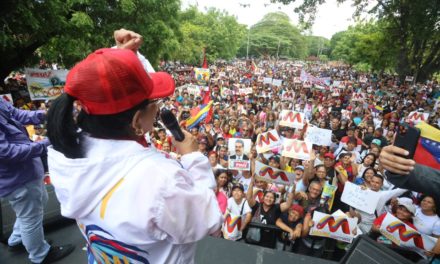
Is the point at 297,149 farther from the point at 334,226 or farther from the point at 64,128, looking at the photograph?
the point at 64,128

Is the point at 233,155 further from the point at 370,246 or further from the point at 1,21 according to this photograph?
the point at 1,21

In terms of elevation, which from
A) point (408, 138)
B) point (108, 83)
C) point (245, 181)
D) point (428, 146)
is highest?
point (108, 83)

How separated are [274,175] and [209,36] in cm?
3434

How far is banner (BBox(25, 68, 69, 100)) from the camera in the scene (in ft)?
26.0

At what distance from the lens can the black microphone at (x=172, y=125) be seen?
1362 mm

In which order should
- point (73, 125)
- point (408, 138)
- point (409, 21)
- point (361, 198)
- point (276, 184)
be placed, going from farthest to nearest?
1. point (409, 21)
2. point (276, 184)
3. point (361, 198)
4. point (408, 138)
5. point (73, 125)

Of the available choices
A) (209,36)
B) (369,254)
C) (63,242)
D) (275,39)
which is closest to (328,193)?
(369,254)

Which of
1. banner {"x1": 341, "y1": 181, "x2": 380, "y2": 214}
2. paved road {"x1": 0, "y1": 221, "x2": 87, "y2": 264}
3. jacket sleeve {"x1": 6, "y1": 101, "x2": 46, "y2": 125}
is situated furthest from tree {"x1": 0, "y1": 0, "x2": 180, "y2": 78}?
banner {"x1": 341, "y1": 181, "x2": 380, "y2": 214}

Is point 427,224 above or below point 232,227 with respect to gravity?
above

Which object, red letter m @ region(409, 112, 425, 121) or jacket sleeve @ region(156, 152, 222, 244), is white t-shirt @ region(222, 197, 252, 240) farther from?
red letter m @ region(409, 112, 425, 121)

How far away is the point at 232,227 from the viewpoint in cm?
364

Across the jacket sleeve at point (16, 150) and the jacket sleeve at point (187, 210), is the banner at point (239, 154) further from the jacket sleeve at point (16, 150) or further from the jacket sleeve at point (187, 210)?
the jacket sleeve at point (187, 210)

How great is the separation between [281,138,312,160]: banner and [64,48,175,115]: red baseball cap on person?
14.8ft

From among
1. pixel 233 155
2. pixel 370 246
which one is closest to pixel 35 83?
pixel 233 155
